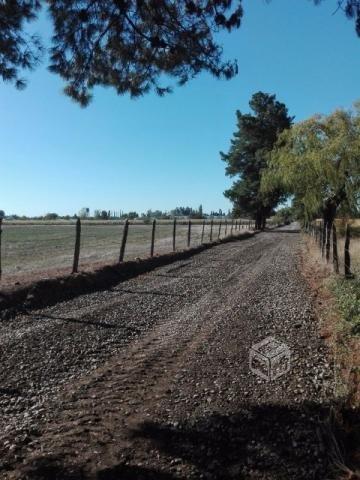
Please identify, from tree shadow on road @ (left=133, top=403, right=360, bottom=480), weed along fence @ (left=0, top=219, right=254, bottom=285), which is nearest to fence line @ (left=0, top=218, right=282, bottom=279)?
weed along fence @ (left=0, top=219, right=254, bottom=285)

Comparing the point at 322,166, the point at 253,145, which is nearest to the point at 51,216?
the point at 253,145

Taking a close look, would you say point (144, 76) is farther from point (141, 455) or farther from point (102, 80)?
point (141, 455)

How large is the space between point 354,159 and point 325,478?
2001 centimetres

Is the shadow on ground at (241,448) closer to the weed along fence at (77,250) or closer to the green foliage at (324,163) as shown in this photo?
the weed along fence at (77,250)

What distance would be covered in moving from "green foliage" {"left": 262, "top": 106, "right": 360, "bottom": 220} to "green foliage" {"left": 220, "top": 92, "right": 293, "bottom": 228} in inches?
1055

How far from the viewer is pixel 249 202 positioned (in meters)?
53.6

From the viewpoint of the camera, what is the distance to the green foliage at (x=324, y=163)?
70.6 ft

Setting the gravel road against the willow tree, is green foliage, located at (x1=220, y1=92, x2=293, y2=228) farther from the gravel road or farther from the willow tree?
the gravel road

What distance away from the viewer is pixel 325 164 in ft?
72.1

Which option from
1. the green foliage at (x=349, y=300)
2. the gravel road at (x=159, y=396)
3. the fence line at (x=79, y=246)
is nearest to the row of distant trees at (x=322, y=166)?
the fence line at (x=79, y=246)

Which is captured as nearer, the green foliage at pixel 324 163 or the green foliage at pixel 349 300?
the green foliage at pixel 349 300

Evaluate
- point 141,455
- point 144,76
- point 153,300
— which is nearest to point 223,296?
point 153,300

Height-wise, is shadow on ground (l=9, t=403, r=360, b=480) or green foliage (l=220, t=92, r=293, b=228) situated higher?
green foliage (l=220, t=92, r=293, b=228)

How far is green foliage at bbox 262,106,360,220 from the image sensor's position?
21.5m
